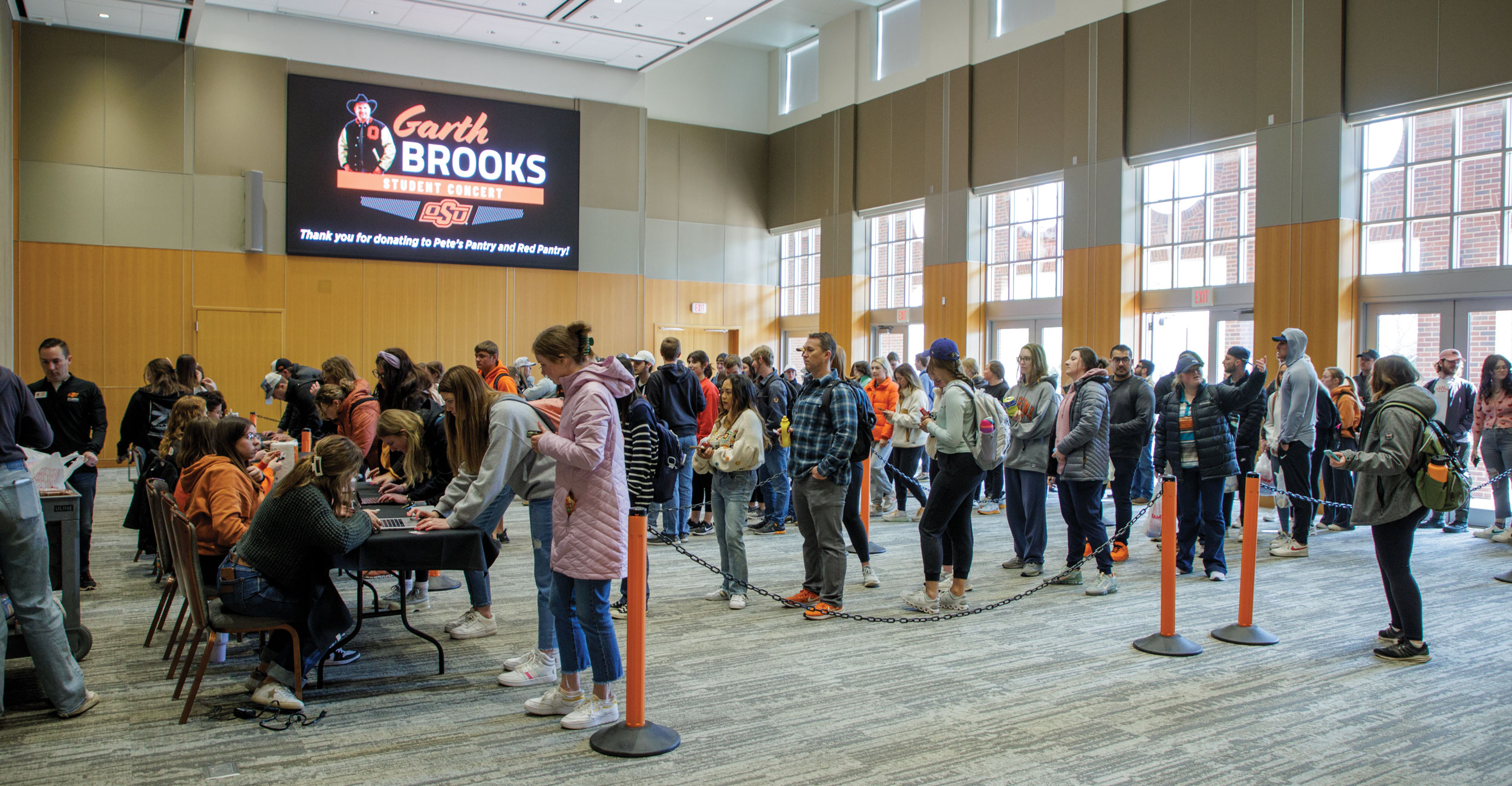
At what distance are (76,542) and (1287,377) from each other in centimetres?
777

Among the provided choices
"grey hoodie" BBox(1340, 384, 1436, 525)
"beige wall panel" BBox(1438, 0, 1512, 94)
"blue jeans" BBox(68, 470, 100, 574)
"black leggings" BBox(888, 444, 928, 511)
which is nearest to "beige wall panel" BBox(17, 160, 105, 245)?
"blue jeans" BBox(68, 470, 100, 574)

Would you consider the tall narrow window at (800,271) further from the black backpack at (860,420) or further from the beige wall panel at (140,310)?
the black backpack at (860,420)

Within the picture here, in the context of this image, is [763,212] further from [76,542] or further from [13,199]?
[76,542]

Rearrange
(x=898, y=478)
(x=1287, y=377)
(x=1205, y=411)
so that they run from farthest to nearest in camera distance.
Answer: (x=898, y=478), (x=1287, y=377), (x=1205, y=411)

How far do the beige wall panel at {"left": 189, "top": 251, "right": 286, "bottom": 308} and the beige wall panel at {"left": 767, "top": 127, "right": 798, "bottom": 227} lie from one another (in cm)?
882

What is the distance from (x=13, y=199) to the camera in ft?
39.5

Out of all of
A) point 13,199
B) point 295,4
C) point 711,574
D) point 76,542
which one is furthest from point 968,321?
point 13,199

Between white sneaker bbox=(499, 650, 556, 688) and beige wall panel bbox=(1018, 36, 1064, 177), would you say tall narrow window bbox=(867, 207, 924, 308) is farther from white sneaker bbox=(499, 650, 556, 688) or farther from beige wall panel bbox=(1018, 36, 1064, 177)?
white sneaker bbox=(499, 650, 556, 688)

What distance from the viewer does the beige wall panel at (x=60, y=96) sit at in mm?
12039

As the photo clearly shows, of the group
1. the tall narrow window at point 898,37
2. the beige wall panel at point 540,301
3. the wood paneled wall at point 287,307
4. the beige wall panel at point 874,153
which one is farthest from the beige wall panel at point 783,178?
the beige wall panel at point 540,301

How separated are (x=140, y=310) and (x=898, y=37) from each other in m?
12.2

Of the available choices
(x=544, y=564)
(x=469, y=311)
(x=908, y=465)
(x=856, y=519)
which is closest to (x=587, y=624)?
(x=544, y=564)

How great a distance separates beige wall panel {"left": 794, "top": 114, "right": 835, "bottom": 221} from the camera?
16.9 m

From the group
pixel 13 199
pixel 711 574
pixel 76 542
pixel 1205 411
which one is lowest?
pixel 711 574
